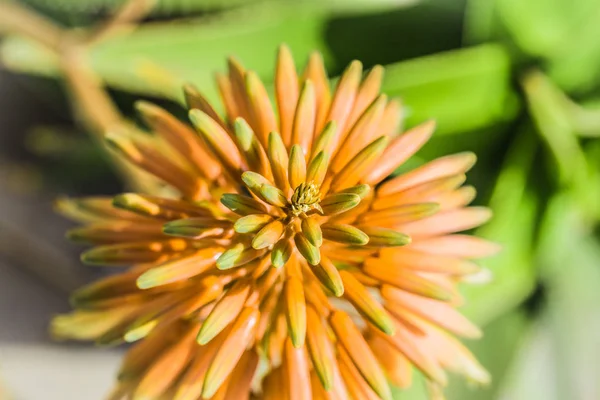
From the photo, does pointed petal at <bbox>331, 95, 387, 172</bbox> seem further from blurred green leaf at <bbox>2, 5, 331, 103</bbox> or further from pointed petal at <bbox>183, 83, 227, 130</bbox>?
blurred green leaf at <bbox>2, 5, 331, 103</bbox>

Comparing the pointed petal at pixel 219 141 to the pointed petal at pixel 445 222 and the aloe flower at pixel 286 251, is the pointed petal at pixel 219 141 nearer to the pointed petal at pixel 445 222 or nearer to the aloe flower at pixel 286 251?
the aloe flower at pixel 286 251

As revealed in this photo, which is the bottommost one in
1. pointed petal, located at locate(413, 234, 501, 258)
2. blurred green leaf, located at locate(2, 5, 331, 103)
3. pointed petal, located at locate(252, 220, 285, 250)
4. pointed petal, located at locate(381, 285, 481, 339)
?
pointed petal, located at locate(381, 285, 481, 339)

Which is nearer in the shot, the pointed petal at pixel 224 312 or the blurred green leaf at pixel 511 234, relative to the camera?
the pointed petal at pixel 224 312

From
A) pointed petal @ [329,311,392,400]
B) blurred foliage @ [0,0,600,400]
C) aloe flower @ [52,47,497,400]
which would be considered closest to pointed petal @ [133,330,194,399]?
aloe flower @ [52,47,497,400]

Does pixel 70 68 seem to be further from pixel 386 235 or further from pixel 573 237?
pixel 573 237

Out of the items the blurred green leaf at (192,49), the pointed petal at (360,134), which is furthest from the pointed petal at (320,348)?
the blurred green leaf at (192,49)

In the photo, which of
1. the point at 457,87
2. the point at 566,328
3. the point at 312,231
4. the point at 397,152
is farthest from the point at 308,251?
the point at 566,328

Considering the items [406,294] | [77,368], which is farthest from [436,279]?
[77,368]
